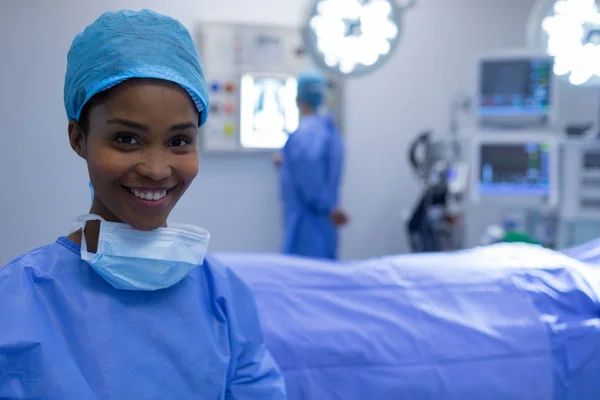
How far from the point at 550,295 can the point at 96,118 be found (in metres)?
1.14

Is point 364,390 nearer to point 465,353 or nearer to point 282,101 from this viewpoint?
point 465,353

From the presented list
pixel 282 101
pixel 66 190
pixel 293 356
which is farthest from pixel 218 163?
pixel 66 190

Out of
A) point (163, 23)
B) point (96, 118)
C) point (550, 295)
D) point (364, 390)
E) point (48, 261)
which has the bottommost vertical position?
point (364, 390)

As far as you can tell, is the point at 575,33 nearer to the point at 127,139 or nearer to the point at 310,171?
the point at 127,139

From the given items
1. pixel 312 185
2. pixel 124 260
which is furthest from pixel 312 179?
pixel 124 260

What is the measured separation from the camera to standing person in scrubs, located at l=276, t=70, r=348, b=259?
10.4ft

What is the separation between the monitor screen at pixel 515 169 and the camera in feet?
10.0

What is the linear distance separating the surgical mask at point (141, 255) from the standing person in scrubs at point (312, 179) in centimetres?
229

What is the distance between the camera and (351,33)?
1.63 meters

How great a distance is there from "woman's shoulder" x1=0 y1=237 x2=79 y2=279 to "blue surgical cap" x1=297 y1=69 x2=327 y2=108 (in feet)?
8.34

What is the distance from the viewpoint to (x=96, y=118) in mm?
803

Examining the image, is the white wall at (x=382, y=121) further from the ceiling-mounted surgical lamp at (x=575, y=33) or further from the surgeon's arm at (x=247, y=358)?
the ceiling-mounted surgical lamp at (x=575, y=33)

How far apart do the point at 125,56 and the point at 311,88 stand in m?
2.55

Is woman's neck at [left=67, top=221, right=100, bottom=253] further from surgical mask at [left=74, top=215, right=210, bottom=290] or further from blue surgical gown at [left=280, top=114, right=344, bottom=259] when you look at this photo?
blue surgical gown at [left=280, top=114, right=344, bottom=259]
